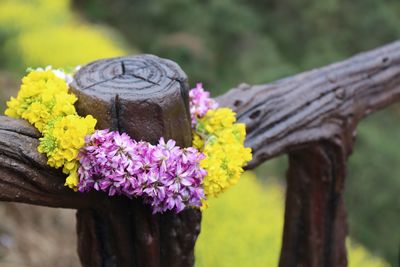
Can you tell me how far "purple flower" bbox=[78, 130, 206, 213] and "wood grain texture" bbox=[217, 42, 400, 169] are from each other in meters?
0.25

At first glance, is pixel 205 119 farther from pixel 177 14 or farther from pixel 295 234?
pixel 177 14

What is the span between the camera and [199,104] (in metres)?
1.15

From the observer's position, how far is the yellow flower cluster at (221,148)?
101cm

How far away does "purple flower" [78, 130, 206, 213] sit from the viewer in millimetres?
934

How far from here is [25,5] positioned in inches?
175

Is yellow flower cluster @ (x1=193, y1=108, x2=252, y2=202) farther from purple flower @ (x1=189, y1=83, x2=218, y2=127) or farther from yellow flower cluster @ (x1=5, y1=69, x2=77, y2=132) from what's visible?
yellow flower cluster @ (x1=5, y1=69, x2=77, y2=132)

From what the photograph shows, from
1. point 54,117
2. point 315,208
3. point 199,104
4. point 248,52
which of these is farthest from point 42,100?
point 248,52

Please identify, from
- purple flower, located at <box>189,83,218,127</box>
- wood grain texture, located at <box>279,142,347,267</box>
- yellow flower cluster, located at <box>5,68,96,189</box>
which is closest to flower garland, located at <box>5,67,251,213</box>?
yellow flower cluster, located at <box>5,68,96,189</box>

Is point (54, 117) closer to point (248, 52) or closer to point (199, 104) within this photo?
point (199, 104)

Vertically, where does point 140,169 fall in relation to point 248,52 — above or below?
below

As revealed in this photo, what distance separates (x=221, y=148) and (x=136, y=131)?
163 millimetres

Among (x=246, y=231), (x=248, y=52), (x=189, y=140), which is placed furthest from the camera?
(x=248, y=52)

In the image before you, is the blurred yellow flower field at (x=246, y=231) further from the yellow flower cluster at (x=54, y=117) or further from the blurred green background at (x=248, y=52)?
the yellow flower cluster at (x=54, y=117)

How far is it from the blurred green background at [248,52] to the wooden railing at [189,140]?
1.02 metres
